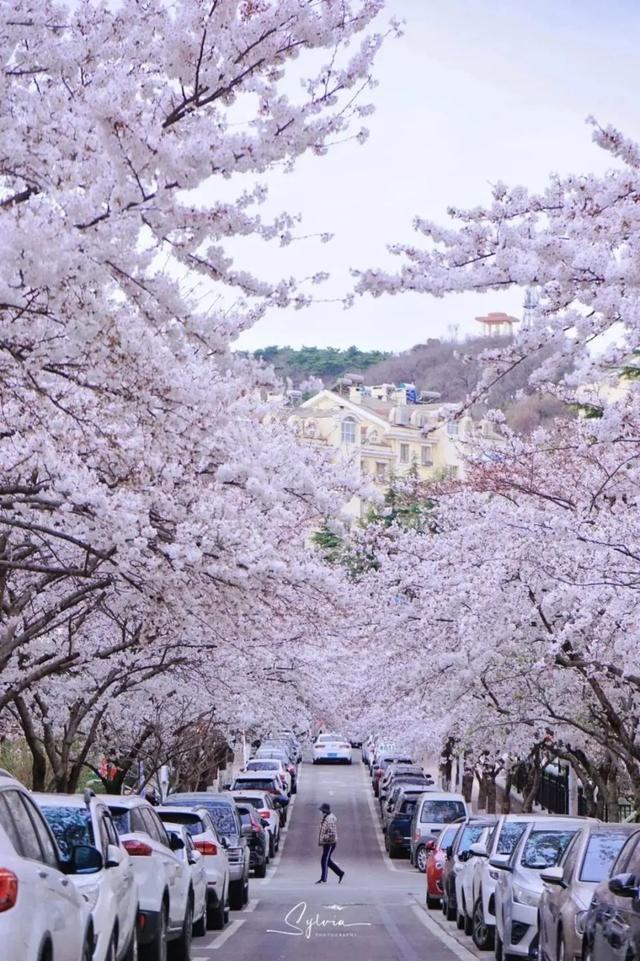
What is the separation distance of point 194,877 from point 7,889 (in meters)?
11.6

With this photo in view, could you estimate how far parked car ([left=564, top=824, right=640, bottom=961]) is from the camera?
27.6ft

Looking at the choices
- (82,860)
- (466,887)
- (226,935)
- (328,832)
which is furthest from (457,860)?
(82,860)

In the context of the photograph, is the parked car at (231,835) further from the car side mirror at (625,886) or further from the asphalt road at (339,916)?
the car side mirror at (625,886)

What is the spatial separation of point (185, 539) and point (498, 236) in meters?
5.61

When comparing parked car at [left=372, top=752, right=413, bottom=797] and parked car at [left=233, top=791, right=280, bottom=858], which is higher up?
parked car at [left=372, top=752, right=413, bottom=797]

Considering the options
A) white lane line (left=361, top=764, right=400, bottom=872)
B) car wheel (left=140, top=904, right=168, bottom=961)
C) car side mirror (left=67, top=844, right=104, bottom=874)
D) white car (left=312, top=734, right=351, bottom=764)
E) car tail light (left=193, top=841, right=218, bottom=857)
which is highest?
white car (left=312, top=734, right=351, bottom=764)

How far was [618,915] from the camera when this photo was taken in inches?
343

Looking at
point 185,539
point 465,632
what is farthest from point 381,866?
point 185,539

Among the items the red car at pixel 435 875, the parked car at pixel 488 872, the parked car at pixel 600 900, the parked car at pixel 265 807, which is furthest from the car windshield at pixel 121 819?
the parked car at pixel 265 807

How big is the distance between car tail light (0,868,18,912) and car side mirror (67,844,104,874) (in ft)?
6.31

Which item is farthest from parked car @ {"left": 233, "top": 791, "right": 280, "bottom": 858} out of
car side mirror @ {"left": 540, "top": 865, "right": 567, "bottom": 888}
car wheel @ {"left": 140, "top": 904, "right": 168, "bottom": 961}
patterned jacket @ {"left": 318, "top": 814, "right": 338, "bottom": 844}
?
car side mirror @ {"left": 540, "top": 865, "right": 567, "bottom": 888}

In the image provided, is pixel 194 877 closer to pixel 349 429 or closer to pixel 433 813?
pixel 433 813

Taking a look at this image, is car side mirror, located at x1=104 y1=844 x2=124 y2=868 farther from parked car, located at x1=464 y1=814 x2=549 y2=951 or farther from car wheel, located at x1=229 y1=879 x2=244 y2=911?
car wheel, located at x1=229 y1=879 x2=244 y2=911

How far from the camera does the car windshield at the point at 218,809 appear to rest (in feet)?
83.8
